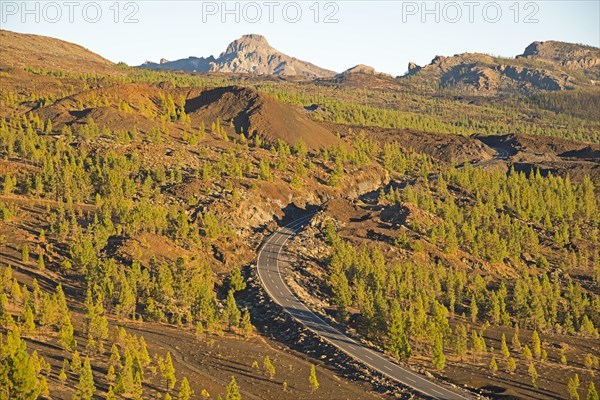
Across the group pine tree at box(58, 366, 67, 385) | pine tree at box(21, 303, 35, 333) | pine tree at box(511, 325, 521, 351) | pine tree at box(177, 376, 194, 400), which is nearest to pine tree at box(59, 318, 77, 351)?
pine tree at box(21, 303, 35, 333)

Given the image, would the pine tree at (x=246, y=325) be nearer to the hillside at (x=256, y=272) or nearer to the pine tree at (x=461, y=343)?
the hillside at (x=256, y=272)

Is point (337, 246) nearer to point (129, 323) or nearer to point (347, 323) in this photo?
point (347, 323)

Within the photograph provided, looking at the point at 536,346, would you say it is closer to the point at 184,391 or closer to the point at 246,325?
the point at 246,325

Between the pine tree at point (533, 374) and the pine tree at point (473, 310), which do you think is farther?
the pine tree at point (473, 310)

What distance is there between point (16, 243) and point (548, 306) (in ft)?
282

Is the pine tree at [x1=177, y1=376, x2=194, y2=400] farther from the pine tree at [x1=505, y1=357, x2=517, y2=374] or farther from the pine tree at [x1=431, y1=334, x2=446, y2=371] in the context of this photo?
the pine tree at [x1=505, y1=357, x2=517, y2=374]

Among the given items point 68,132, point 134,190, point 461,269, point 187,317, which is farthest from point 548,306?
point 68,132

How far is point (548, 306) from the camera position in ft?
382

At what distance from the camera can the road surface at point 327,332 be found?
76312mm

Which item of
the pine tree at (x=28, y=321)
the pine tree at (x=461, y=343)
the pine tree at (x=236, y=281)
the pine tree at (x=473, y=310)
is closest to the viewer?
the pine tree at (x=28, y=321)

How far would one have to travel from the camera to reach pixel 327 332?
9162cm

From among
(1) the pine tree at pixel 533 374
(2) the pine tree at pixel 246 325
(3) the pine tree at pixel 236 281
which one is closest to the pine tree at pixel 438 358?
(1) the pine tree at pixel 533 374

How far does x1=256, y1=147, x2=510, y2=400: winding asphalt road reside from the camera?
250ft

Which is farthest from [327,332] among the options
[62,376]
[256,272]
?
[62,376]
